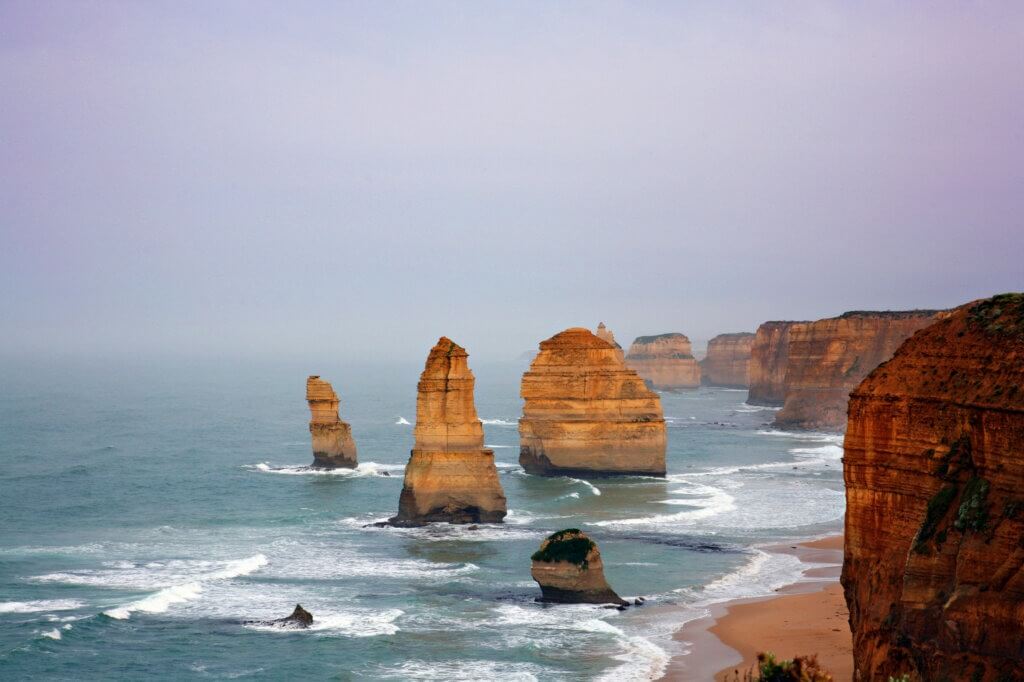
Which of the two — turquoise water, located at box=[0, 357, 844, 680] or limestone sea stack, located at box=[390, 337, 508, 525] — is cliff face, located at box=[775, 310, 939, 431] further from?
limestone sea stack, located at box=[390, 337, 508, 525]

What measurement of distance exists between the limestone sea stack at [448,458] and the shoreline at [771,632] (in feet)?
47.2

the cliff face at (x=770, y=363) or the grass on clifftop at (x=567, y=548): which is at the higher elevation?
the cliff face at (x=770, y=363)

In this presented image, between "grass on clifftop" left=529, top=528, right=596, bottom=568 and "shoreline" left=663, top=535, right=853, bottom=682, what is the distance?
3658 mm

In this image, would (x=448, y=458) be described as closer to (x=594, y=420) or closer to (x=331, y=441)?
(x=594, y=420)

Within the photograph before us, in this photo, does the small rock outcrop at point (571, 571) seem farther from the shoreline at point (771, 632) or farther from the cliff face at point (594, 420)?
the cliff face at point (594, 420)

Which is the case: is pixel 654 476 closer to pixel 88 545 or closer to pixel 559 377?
pixel 559 377

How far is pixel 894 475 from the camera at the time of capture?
73.7 ft

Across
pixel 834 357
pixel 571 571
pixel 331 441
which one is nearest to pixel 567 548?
pixel 571 571

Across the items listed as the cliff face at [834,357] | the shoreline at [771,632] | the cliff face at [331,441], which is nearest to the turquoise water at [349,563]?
the shoreline at [771,632]

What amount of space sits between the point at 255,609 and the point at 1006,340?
2468cm

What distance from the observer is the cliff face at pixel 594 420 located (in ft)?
232

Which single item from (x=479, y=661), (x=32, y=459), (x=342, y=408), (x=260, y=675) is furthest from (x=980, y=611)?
(x=342, y=408)

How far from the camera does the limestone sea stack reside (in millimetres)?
51406

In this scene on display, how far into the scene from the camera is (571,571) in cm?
3803
